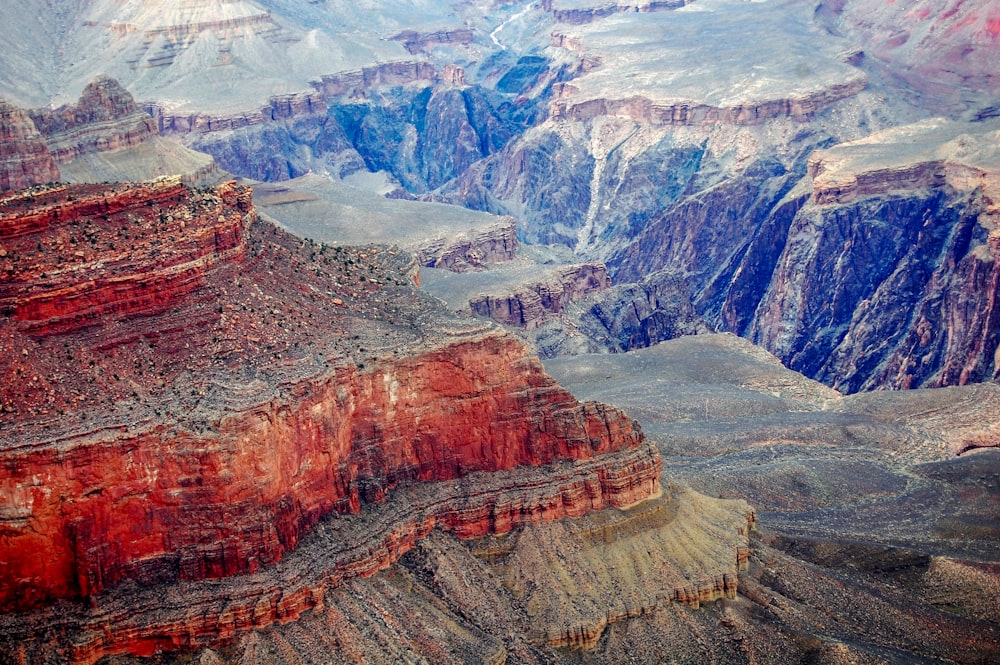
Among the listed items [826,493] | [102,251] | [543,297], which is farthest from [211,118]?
[102,251]

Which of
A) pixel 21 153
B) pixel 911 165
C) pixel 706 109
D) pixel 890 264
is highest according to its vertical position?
pixel 21 153

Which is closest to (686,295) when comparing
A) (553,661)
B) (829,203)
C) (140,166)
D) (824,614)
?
(829,203)

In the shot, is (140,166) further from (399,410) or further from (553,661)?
(553,661)

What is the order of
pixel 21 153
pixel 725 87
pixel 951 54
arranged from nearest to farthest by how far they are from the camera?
1. pixel 21 153
2. pixel 725 87
3. pixel 951 54

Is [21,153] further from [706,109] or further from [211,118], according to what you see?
[706,109]

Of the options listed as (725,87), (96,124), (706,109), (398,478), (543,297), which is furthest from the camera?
(725,87)

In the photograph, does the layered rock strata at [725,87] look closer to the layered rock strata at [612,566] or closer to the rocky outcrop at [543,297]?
the rocky outcrop at [543,297]

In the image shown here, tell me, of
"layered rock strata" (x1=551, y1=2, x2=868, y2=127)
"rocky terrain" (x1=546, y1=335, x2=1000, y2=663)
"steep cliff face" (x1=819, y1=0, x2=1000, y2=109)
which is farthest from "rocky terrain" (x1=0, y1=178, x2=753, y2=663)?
"steep cliff face" (x1=819, y1=0, x2=1000, y2=109)

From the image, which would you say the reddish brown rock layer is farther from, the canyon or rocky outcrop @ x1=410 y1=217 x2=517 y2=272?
rocky outcrop @ x1=410 y1=217 x2=517 y2=272
